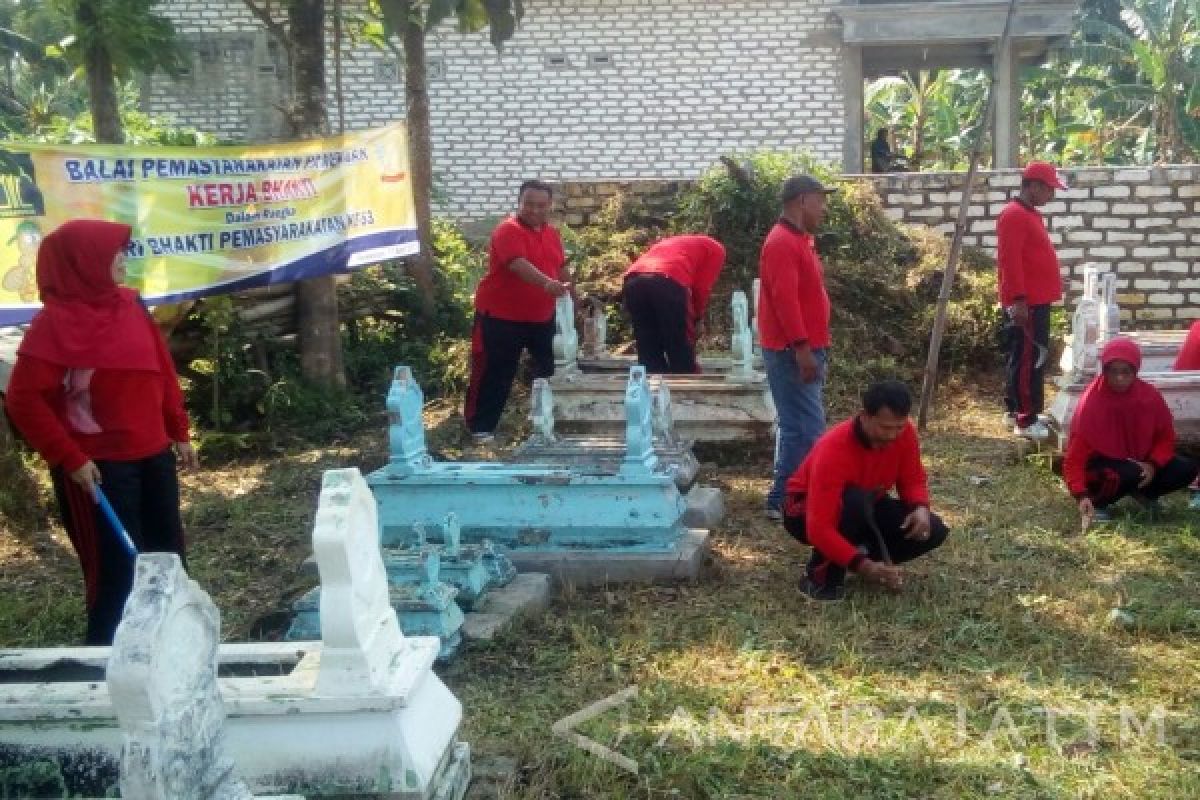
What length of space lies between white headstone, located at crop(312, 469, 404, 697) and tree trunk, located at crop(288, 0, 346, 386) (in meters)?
5.80

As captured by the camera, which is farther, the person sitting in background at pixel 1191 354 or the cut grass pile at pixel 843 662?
the person sitting in background at pixel 1191 354

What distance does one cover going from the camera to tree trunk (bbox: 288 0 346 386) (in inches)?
313

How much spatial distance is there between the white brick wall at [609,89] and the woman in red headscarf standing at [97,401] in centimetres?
1007

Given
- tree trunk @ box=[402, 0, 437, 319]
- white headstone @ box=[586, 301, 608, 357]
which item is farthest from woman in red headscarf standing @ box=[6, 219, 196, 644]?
tree trunk @ box=[402, 0, 437, 319]

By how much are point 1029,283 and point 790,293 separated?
7.60 feet

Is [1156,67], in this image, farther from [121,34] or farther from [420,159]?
[121,34]

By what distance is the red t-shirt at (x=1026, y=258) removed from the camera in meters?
6.79

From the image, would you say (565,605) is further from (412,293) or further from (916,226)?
(916,226)

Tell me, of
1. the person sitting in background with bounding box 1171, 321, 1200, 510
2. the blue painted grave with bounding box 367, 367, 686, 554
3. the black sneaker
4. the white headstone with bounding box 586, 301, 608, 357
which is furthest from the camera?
the white headstone with bounding box 586, 301, 608, 357

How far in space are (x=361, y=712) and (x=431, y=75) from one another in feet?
40.1

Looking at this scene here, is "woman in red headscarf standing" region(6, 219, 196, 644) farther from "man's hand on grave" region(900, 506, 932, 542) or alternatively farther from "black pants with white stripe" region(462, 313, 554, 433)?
"black pants with white stripe" region(462, 313, 554, 433)

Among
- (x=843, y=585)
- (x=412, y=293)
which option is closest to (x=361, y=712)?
(x=843, y=585)

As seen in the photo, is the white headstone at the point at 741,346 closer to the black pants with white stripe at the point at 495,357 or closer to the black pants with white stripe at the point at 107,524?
the black pants with white stripe at the point at 495,357

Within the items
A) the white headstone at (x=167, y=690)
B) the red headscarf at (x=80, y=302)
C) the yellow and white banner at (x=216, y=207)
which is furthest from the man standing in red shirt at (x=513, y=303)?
the white headstone at (x=167, y=690)
